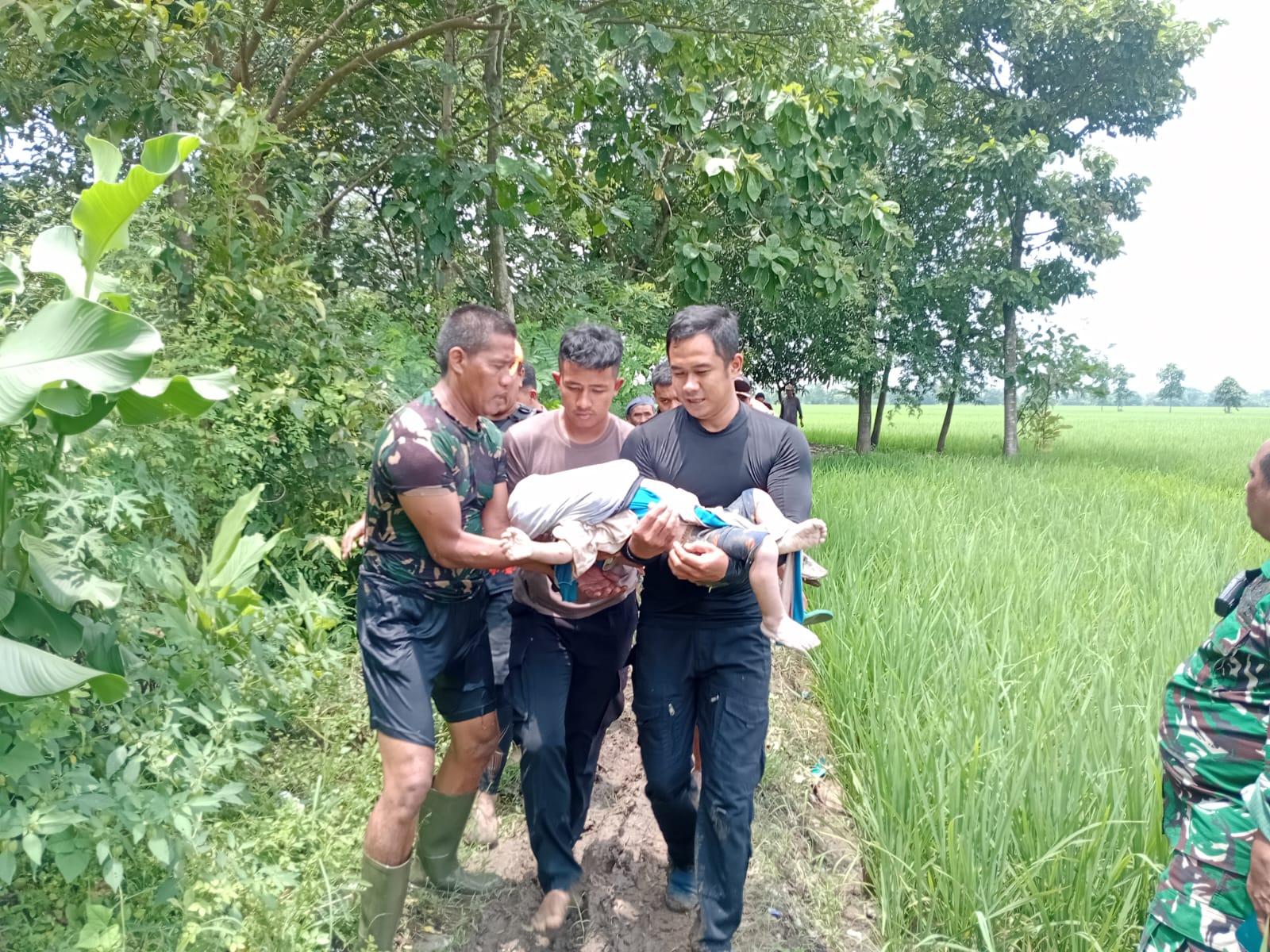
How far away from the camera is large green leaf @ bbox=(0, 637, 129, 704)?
166cm

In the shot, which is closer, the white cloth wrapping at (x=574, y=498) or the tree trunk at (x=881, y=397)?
the white cloth wrapping at (x=574, y=498)

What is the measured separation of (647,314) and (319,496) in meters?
3.96

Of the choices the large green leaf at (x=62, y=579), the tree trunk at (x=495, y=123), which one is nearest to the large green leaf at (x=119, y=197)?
the large green leaf at (x=62, y=579)

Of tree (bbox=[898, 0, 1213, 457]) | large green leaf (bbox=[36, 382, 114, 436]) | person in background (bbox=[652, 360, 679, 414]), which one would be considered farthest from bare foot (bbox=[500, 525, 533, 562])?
tree (bbox=[898, 0, 1213, 457])

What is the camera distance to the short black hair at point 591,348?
91.6 inches

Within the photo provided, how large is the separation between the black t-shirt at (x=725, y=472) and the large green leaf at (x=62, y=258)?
1.51 metres

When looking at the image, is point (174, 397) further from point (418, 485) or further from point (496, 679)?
point (496, 679)

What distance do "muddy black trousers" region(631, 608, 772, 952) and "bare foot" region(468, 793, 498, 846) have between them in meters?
0.75

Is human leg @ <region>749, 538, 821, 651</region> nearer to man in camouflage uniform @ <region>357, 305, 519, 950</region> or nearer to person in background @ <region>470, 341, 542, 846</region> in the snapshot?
man in camouflage uniform @ <region>357, 305, 519, 950</region>

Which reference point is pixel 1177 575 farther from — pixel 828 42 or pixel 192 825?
pixel 192 825

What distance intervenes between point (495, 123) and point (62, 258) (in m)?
3.55

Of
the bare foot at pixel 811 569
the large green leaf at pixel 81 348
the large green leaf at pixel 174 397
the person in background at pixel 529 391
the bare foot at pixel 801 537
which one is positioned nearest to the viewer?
the large green leaf at pixel 81 348

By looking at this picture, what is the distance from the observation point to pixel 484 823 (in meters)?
2.86

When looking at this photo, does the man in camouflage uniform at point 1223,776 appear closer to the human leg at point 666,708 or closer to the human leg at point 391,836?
the human leg at point 666,708
